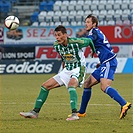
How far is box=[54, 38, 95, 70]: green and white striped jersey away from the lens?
34.8 ft

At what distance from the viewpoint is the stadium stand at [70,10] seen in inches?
1296

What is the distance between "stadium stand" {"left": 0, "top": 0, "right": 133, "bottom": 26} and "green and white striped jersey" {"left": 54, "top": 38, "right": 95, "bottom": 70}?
2180 cm

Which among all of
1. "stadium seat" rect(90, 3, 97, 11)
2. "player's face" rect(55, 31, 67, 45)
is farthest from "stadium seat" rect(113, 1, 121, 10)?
"player's face" rect(55, 31, 67, 45)

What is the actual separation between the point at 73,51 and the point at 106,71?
32.9 inches

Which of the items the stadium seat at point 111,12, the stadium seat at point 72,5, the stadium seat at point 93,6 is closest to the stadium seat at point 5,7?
the stadium seat at point 72,5

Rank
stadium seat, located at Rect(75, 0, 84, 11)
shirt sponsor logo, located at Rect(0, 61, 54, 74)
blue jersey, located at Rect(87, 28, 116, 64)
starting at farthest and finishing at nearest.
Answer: stadium seat, located at Rect(75, 0, 84, 11) → shirt sponsor logo, located at Rect(0, 61, 54, 74) → blue jersey, located at Rect(87, 28, 116, 64)

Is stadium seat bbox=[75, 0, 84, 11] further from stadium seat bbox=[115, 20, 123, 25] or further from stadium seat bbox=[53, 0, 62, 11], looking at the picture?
stadium seat bbox=[115, 20, 123, 25]

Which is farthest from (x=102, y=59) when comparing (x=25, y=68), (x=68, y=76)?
(x=25, y=68)

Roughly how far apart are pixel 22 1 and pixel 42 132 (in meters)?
27.8

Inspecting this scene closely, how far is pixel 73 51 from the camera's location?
10664mm

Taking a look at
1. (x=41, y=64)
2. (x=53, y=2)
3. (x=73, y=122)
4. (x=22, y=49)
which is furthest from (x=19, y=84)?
(x=53, y=2)

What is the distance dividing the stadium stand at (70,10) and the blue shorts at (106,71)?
21.3m

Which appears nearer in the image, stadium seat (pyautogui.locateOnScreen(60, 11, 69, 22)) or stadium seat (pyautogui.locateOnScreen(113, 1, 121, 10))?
stadium seat (pyautogui.locateOnScreen(60, 11, 69, 22))

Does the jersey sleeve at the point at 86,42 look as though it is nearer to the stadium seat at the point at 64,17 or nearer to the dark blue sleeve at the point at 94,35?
the dark blue sleeve at the point at 94,35
